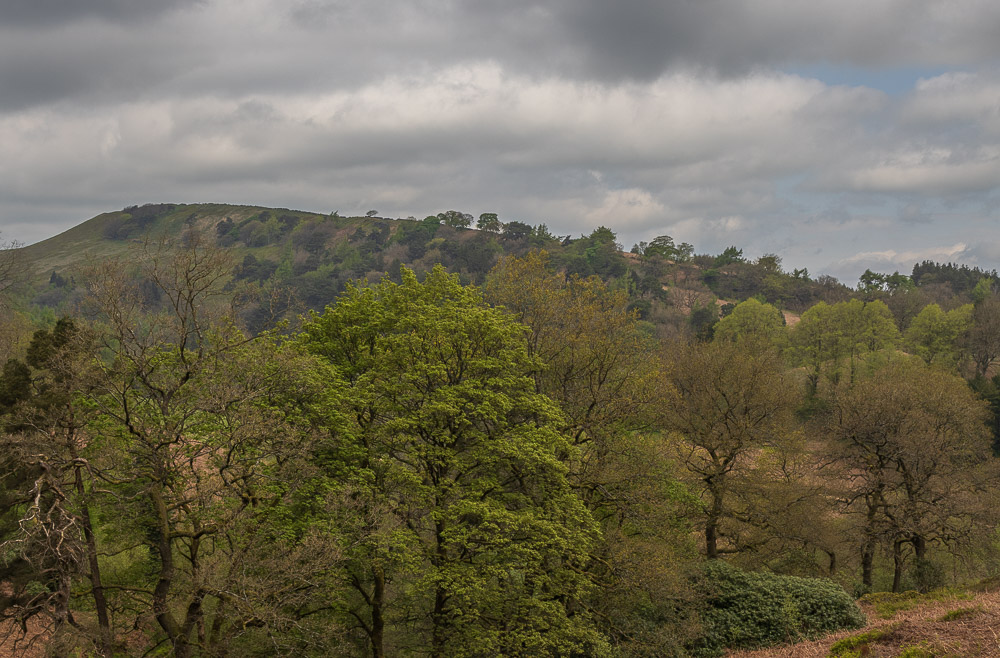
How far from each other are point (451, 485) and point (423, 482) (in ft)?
2.99

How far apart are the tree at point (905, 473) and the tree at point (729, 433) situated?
2905mm

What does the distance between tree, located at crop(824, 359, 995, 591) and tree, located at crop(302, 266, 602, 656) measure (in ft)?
49.9

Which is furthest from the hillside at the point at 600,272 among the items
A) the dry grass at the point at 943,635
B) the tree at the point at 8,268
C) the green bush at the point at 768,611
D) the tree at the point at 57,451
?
the tree at the point at 57,451

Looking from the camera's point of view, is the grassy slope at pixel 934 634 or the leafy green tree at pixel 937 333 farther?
the leafy green tree at pixel 937 333

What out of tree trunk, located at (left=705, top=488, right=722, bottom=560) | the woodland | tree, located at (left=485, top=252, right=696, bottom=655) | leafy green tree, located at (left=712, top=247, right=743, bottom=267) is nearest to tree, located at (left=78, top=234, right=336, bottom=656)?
the woodland

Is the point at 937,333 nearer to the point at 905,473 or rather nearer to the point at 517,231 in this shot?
the point at 905,473

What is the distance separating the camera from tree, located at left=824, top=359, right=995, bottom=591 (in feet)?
90.0

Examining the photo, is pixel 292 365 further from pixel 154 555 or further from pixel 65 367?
pixel 154 555

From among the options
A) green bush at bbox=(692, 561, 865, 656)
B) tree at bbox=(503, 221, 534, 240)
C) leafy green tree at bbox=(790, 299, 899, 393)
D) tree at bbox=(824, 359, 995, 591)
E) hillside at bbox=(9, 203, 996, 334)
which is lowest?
green bush at bbox=(692, 561, 865, 656)

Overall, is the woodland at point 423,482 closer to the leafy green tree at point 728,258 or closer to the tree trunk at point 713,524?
the tree trunk at point 713,524

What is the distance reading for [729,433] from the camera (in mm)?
30250

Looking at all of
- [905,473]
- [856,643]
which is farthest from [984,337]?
[856,643]

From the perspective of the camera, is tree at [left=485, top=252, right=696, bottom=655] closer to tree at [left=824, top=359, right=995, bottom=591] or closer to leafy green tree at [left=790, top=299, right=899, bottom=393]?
tree at [left=824, top=359, right=995, bottom=591]

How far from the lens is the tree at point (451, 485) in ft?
60.5
